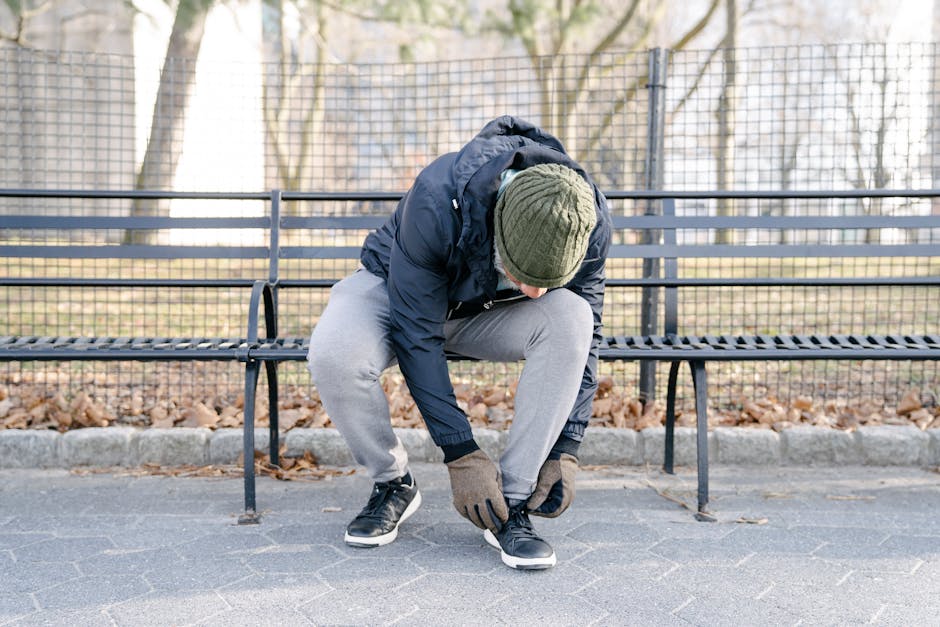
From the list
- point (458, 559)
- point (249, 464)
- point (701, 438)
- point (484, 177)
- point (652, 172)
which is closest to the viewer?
point (484, 177)

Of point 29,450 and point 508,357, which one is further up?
point 508,357

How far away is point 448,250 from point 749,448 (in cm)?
209

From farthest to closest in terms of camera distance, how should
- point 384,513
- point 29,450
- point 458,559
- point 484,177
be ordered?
point 29,450 < point 384,513 < point 458,559 < point 484,177

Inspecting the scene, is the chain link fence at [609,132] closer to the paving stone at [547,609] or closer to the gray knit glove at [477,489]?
Result: the gray knit glove at [477,489]

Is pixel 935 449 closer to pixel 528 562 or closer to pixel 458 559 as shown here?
pixel 528 562

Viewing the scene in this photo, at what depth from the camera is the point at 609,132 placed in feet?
17.7

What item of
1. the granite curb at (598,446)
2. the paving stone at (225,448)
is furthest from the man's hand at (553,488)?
the paving stone at (225,448)

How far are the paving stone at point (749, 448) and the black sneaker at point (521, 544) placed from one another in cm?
151

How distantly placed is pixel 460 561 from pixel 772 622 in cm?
96

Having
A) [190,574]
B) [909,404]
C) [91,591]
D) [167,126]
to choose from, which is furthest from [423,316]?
[167,126]

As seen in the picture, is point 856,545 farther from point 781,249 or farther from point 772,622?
point 781,249

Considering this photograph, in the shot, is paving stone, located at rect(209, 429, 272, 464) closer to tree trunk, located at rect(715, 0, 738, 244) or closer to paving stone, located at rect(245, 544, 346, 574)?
paving stone, located at rect(245, 544, 346, 574)

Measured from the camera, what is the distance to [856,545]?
3.14 m

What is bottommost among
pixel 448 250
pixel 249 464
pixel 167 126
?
pixel 249 464
